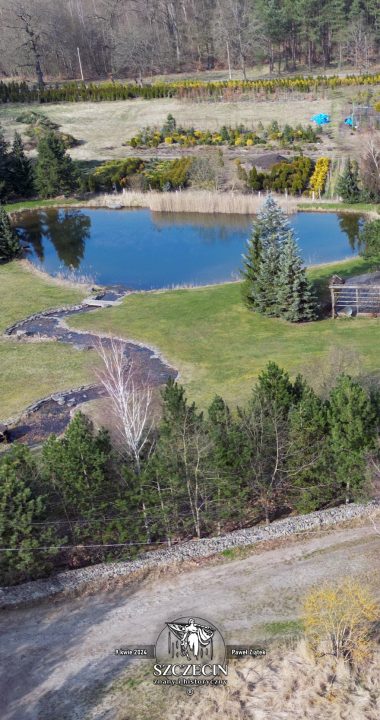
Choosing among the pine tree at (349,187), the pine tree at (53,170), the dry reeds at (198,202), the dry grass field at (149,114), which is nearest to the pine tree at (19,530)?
the dry reeds at (198,202)

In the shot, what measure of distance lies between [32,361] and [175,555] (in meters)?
13.8

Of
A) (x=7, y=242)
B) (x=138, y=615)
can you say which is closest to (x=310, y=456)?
(x=138, y=615)

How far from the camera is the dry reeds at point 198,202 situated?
151 ft

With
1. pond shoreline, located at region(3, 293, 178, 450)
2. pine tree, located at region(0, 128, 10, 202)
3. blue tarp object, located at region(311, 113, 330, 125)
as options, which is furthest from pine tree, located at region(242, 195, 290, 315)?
blue tarp object, located at region(311, 113, 330, 125)

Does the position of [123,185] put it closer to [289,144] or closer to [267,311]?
[289,144]

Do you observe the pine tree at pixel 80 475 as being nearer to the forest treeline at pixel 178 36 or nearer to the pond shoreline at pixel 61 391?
the pond shoreline at pixel 61 391

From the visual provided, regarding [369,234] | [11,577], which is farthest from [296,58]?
[11,577]

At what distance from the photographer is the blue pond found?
1492 inches

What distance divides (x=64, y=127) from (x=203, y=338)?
157 ft

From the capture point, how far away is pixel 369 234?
32125 mm

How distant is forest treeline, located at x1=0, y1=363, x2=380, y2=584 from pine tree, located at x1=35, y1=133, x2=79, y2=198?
1552 inches

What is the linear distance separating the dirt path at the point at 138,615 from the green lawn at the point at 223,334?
7659 millimetres

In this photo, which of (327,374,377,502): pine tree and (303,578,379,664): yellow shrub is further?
(327,374,377,502): pine tree

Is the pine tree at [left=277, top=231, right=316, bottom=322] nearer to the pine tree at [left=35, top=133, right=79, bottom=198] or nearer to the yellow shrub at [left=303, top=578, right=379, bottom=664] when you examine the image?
the yellow shrub at [left=303, top=578, right=379, bottom=664]
